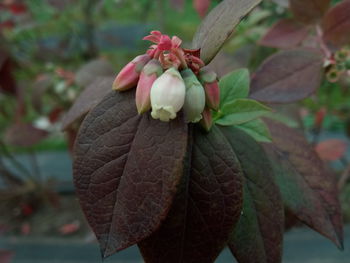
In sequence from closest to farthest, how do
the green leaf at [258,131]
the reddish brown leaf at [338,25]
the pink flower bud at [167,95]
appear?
1. the pink flower bud at [167,95]
2. the green leaf at [258,131]
3. the reddish brown leaf at [338,25]

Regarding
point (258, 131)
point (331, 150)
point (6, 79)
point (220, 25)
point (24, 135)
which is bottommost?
point (331, 150)

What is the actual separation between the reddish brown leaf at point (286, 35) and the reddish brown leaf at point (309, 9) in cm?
3

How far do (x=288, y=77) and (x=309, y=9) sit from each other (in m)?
0.10

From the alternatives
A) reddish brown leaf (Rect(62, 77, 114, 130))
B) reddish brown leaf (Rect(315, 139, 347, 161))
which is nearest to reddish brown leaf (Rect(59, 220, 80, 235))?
reddish brown leaf (Rect(315, 139, 347, 161))

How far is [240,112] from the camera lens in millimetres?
368

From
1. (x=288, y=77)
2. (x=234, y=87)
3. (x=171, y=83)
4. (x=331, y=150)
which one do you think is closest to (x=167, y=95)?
(x=171, y=83)

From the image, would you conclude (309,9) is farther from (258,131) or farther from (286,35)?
(258,131)

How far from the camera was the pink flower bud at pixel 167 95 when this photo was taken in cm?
28

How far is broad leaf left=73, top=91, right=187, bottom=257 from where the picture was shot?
Result: 0.30m

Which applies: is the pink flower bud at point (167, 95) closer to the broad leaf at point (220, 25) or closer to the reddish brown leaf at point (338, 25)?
the broad leaf at point (220, 25)

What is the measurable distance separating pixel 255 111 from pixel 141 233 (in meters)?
0.14

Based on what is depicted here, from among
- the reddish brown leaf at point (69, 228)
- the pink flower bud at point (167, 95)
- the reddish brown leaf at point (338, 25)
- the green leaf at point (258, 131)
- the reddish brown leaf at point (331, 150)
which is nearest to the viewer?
the pink flower bud at point (167, 95)

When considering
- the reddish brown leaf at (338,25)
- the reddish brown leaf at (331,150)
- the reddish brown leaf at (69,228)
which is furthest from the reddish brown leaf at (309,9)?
the reddish brown leaf at (69,228)

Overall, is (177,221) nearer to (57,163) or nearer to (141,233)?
(141,233)
